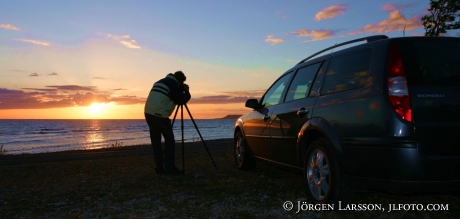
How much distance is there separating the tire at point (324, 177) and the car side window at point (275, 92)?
170cm

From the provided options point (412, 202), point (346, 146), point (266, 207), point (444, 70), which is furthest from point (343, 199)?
point (444, 70)

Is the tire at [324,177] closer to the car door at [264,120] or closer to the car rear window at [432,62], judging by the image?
the car rear window at [432,62]

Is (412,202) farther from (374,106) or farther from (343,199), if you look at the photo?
(374,106)

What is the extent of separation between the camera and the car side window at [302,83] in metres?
4.91

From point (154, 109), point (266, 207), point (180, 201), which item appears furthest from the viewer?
point (154, 109)

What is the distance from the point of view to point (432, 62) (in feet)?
11.4

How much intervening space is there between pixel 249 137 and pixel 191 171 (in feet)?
4.84

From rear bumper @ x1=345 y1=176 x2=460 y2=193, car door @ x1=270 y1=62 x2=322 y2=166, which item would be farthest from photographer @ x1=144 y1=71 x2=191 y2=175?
rear bumper @ x1=345 y1=176 x2=460 y2=193

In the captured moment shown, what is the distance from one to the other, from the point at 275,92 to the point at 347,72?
221cm

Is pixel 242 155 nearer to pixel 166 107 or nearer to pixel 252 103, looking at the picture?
pixel 252 103

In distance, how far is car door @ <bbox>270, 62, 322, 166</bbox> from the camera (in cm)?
466

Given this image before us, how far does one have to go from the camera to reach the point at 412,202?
179 inches

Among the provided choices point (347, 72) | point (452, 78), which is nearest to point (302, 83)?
point (347, 72)

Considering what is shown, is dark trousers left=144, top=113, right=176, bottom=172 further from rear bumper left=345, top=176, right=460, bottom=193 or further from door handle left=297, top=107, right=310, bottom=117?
rear bumper left=345, top=176, right=460, bottom=193
